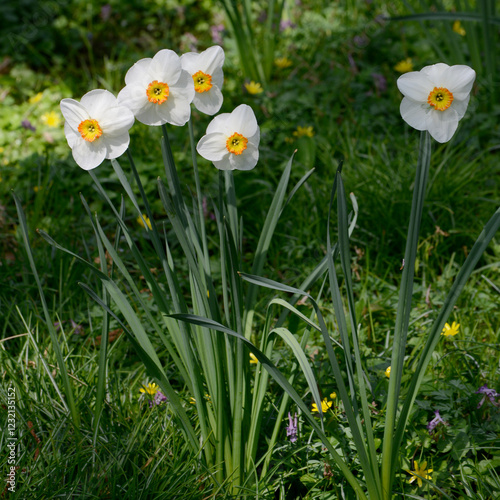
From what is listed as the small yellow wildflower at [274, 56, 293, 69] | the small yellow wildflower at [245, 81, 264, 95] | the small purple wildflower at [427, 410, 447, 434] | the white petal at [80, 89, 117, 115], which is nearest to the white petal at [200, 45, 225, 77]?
the white petal at [80, 89, 117, 115]

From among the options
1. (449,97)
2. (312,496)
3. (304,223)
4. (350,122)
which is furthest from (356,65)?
(312,496)

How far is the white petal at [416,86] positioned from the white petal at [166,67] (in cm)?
44

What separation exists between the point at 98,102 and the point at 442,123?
2.28 ft

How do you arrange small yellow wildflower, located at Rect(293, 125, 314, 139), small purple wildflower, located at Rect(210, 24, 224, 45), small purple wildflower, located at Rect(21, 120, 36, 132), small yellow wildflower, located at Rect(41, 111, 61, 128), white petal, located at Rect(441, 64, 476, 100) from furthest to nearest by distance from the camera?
1. small purple wildflower, located at Rect(210, 24, 224, 45)
2. small yellow wildflower, located at Rect(41, 111, 61, 128)
3. small purple wildflower, located at Rect(21, 120, 36, 132)
4. small yellow wildflower, located at Rect(293, 125, 314, 139)
5. white petal, located at Rect(441, 64, 476, 100)

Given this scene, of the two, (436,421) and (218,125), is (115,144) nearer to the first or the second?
(218,125)

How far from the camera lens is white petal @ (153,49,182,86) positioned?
3.56ft

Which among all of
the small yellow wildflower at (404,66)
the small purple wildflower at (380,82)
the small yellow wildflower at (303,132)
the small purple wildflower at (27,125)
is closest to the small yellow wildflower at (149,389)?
the small yellow wildflower at (303,132)

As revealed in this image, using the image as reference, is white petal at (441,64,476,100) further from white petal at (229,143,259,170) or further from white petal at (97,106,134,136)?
white petal at (97,106,134,136)

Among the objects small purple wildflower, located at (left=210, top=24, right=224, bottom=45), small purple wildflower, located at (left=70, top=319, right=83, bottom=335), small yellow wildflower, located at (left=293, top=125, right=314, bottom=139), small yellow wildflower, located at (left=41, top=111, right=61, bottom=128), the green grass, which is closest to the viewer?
the green grass

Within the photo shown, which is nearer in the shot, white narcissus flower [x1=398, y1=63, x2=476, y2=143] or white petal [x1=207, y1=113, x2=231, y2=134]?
white narcissus flower [x1=398, y1=63, x2=476, y2=143]

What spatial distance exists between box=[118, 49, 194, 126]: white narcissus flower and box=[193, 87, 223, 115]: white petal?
63 mm

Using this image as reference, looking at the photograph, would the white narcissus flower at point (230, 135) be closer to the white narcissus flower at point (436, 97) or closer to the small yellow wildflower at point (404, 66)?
the white narcissus flower at point (436, 97)

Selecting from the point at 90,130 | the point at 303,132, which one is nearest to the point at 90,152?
the point at 90,130

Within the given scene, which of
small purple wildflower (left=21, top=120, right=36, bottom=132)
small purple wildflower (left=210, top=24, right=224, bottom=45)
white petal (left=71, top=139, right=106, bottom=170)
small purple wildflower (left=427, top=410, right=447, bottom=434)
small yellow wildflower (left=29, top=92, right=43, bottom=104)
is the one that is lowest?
small purple wildflower (left=427, top=410, right=447, bottom=434)
